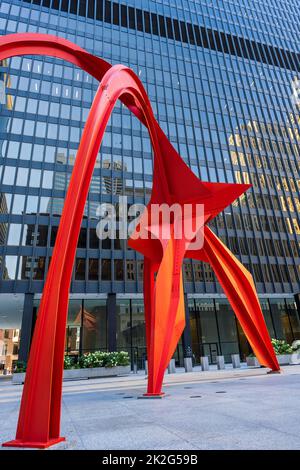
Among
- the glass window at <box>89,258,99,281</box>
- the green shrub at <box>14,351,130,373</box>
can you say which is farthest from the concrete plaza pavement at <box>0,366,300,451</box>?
the glass window at <box>89,258,99,281</box>

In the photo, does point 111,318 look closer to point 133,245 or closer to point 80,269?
point 80,269

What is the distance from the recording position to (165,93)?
39.6 m

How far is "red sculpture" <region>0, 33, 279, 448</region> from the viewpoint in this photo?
4.21 m

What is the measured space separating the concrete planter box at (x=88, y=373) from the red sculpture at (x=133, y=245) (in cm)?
1275

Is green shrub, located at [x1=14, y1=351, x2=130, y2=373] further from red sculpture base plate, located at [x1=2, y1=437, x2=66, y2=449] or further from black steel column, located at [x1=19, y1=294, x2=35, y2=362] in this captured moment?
red sculpture base plate, located at [x1=2, y1=437, x2=66, y2=449]

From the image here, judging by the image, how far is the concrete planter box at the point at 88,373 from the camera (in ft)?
69.3

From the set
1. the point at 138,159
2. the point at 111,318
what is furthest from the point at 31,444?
the point at 138,159

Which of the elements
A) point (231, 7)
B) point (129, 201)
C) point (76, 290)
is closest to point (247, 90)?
point (231, 7)

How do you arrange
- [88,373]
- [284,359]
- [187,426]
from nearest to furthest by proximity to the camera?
[187,426] < [88,373] < [284,359]

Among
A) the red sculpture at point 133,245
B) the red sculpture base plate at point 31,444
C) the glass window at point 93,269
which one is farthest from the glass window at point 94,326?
the red sculpture base plate at point 31,444

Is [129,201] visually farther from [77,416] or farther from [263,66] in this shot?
[263,66]

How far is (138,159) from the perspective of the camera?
34.6 m

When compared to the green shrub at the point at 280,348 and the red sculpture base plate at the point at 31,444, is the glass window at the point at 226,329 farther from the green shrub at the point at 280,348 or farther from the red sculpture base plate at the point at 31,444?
the red sculpture base plate at the point at 31,444

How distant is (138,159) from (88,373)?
23.4m
